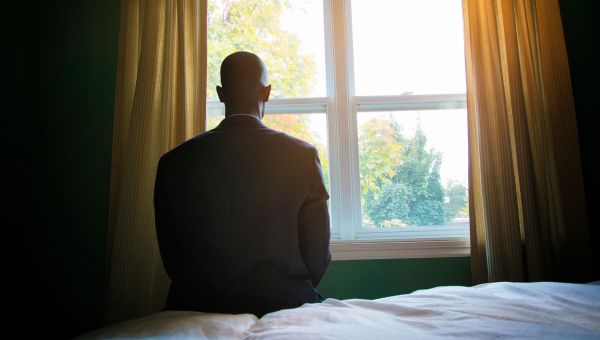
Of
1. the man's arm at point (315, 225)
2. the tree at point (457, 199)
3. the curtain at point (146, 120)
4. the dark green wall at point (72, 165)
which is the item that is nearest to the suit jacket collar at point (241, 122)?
the man's arm at point (315, 225)

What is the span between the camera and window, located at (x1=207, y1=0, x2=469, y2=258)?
7.79 ft

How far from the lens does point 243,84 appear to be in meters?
1.44

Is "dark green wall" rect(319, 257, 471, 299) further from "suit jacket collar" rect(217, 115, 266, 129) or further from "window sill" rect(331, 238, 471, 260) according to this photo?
"suit jacket collar" rect(217, 115, 266, 129)

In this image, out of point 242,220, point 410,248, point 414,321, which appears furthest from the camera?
point 410,248

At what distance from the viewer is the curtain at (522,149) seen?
2.07m

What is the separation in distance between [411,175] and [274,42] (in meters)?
1.17

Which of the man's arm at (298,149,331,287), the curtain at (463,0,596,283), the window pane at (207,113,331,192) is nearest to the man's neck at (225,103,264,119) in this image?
the man's arm at (298,149,331,287)

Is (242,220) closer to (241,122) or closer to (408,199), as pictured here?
(241,122)

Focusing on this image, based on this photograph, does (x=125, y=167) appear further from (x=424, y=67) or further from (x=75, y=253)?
(x=424, y=67)

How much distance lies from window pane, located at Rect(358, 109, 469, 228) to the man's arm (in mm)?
1163

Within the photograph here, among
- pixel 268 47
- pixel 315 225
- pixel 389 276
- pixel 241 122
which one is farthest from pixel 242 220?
pixel 268 47

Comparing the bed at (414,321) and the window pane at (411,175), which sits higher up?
the window pane at (411,175)

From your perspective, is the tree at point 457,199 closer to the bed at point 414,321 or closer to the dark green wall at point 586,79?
the dark green wall at point 586,79

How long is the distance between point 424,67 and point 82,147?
210 centimetres
